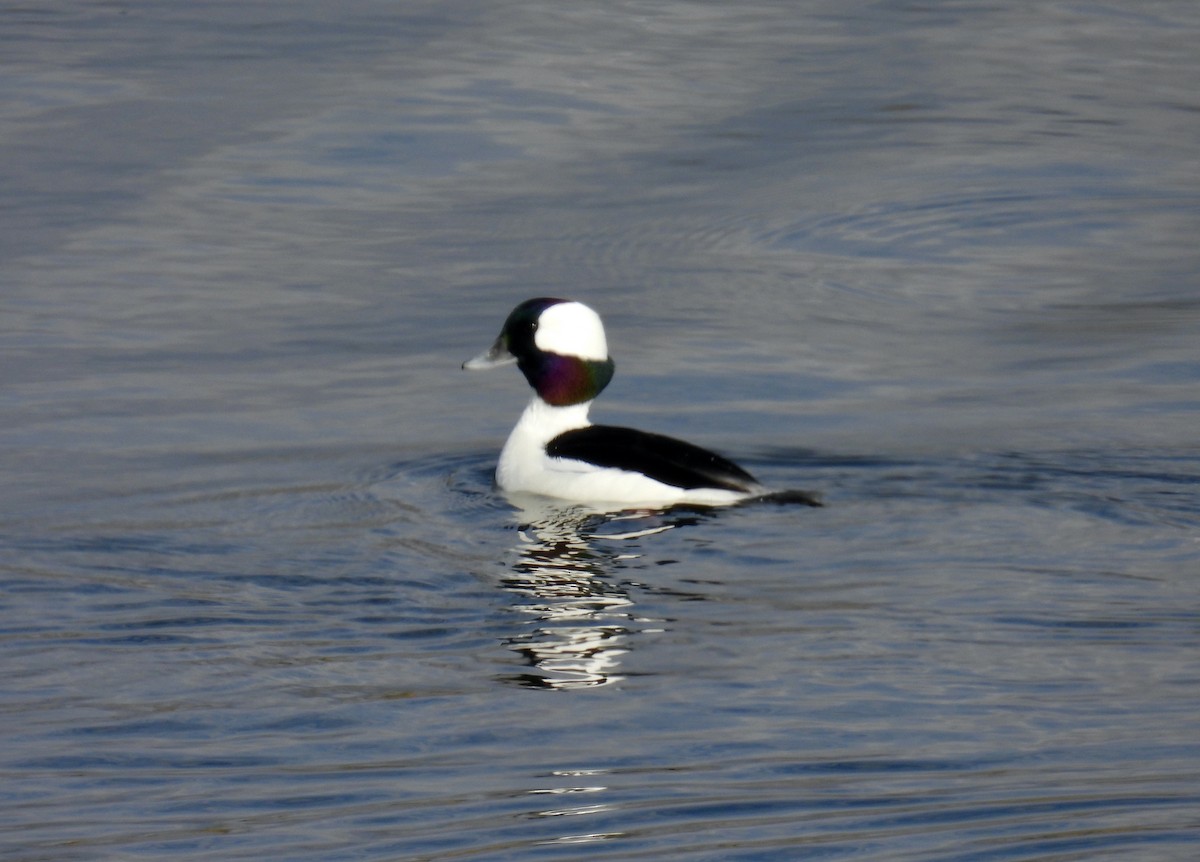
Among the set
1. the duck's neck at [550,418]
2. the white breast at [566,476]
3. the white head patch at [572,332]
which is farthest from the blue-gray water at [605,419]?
the white head patch at [572,332]

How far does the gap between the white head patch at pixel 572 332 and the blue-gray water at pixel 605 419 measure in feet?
1.80

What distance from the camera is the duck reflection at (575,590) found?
511cm

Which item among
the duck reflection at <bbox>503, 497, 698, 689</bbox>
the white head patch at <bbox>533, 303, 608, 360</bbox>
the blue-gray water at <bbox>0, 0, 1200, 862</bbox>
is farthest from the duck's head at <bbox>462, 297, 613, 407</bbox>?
the duck reflection at <bbox>503, 497, 698, 689</bbox>

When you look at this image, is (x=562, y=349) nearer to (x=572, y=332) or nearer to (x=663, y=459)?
(x=572, y=332)

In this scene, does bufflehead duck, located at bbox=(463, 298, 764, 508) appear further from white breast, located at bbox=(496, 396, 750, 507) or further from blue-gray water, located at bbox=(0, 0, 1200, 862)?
blue-gray water, located at bbox=(0, 0, 1200, 862)

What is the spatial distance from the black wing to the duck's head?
43 centimetres

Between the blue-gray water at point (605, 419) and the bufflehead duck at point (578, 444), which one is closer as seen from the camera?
the blue-gray water at point (605, 419)

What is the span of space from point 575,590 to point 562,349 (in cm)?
202

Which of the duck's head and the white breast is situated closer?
the white breast

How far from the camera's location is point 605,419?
852 cm

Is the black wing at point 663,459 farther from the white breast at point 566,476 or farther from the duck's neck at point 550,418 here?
the duck's neck at point 550,418

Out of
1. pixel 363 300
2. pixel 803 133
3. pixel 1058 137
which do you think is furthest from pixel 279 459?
pixel 1058 137

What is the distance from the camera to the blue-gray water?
432 cm

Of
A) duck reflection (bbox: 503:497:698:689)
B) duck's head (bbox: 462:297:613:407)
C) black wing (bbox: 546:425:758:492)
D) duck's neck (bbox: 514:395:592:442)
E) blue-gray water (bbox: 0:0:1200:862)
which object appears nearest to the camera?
blue-gray water (bbox: 0:0:1200:862)
